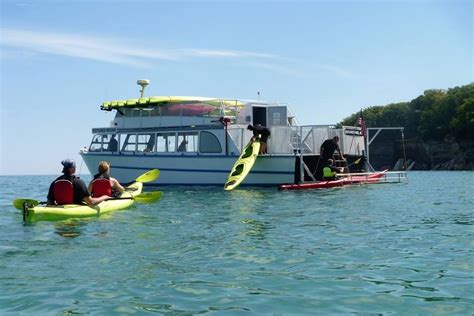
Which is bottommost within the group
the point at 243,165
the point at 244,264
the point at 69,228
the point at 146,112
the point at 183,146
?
the point at 244,264

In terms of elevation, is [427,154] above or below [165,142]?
below

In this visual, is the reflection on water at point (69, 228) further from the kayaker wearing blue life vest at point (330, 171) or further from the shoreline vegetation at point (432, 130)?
Result: the shoreline vegetation at point (432, 130)

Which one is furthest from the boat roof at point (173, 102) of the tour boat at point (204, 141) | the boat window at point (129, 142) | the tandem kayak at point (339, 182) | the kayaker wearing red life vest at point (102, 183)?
the kayaker wearing red life vest at point (102, 183)

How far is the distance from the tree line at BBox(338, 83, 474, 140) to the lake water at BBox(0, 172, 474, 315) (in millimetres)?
89740

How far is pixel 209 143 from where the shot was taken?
91.6 ft

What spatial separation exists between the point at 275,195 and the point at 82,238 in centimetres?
1151

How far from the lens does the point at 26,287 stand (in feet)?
24.4

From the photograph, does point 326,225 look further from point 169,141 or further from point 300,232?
point 169,141

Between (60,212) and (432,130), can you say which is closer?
(60,212)

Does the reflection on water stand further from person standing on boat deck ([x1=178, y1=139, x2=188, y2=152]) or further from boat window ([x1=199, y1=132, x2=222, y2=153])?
person standing on boat deck ([x1=178, y1=139, x2=188, y2=152])

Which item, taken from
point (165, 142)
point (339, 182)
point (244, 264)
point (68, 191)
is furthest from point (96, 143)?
point (244, 264)

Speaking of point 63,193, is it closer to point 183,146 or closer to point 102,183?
point 102,183

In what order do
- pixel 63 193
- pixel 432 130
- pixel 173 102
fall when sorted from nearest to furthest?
1. pixel 63 193
2. pixel 173 102
3. pixel 432 130

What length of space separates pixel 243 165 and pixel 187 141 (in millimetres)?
4771
